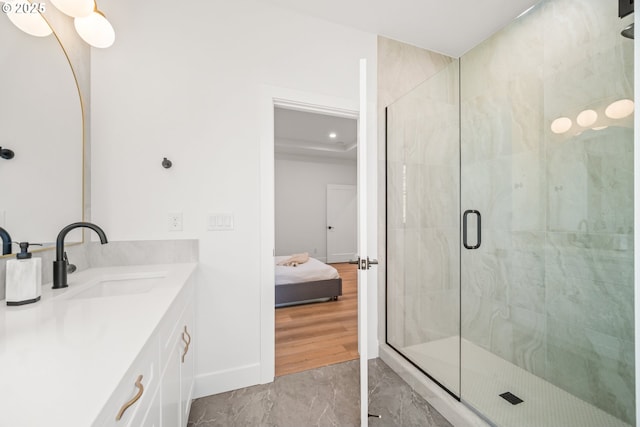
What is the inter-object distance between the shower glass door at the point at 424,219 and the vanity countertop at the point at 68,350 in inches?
65.8

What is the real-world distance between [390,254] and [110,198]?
197 centimetres

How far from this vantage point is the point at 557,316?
5.50 feet

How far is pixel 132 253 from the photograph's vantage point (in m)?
1.56

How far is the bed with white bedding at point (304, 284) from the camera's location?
3.21 metres

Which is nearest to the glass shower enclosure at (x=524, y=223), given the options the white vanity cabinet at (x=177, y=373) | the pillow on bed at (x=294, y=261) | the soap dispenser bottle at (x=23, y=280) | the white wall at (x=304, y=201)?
the white vanity cabinet at (x=177, y=373)

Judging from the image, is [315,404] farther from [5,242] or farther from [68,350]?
[5,242]

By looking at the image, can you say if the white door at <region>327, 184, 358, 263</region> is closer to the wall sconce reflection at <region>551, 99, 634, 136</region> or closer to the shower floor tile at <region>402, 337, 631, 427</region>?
the shower floor tile at <region>402, 337, 631, 427</region>

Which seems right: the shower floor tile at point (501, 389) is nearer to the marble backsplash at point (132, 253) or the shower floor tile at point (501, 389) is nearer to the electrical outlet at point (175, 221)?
the marble backsplash at point (132, 253)

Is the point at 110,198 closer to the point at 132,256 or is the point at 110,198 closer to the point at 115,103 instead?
the point at 132,256

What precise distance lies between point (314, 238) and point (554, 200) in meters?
4.75

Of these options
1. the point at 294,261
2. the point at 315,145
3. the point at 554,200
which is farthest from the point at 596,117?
the point at 315,145

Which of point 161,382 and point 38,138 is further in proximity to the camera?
point 38,138

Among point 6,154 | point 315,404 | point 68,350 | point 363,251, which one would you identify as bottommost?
point 315,404

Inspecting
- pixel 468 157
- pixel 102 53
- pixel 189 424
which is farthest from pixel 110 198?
pixel 468 157
